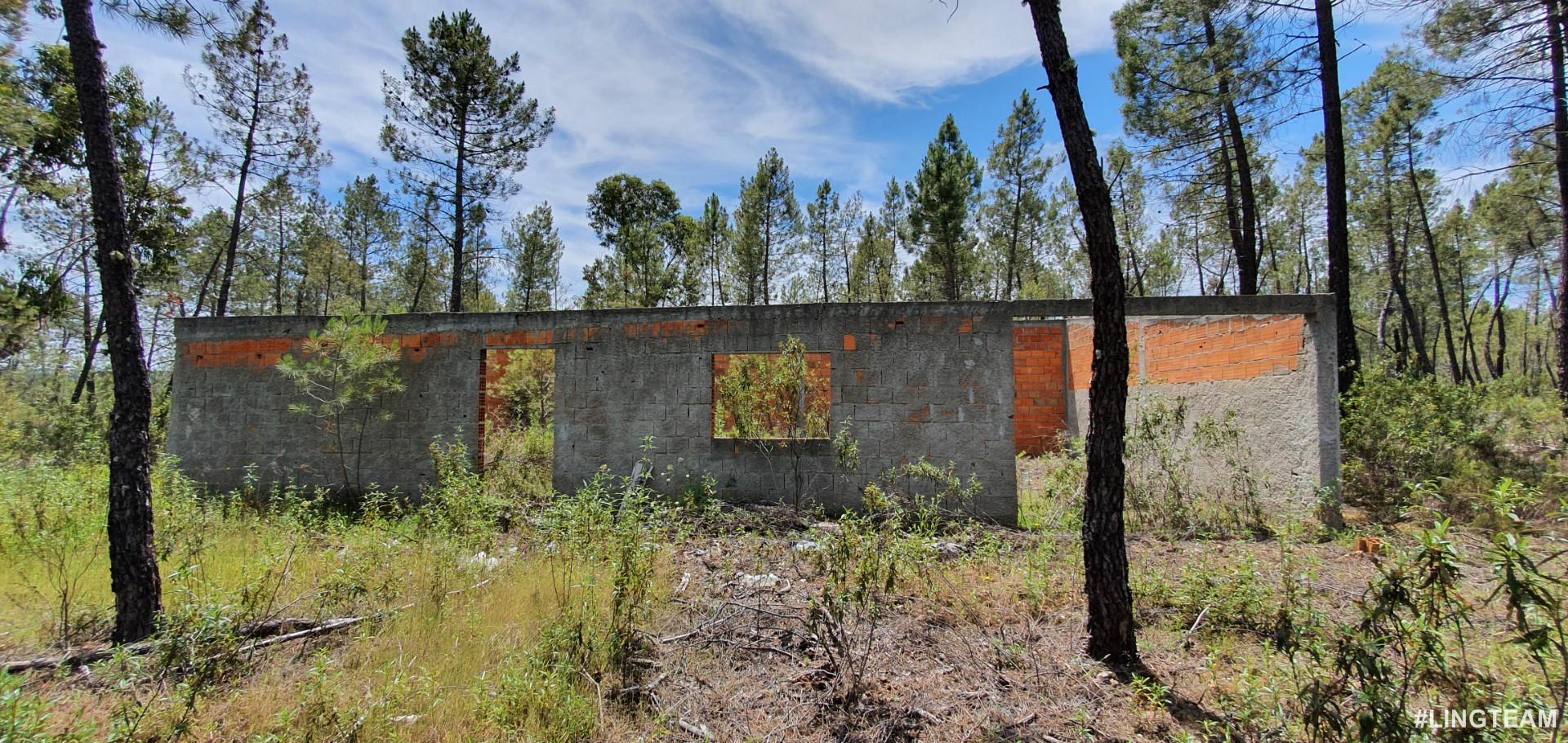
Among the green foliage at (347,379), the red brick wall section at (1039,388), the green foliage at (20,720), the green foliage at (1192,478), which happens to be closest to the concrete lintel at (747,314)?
the green foliage at (347,379)

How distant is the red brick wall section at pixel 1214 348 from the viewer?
607 cm

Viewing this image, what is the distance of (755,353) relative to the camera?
6.84 metres

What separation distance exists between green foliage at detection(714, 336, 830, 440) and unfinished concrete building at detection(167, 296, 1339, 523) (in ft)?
0.53

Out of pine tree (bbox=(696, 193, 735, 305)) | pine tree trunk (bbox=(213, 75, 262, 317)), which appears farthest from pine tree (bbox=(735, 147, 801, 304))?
pine tree trunk (bbox=(213, 75, 262, 317))

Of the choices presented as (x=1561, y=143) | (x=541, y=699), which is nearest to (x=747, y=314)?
(x=541, y=699)

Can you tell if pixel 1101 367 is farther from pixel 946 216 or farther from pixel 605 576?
pixel 946 216

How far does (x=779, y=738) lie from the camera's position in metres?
2.66

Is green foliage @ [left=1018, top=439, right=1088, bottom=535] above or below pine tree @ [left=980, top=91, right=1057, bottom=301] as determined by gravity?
below

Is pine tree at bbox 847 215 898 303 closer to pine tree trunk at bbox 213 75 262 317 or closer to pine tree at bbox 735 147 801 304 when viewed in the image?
pine tree at bbox 735 147 801 304

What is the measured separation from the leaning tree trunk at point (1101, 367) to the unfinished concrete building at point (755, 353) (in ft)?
10.3

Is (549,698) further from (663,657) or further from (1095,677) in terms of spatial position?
(1095,677)

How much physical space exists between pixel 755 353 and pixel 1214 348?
524 cm

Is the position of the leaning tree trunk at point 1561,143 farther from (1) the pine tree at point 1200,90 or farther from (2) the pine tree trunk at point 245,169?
(2) the pine tree trunk at point 245,169

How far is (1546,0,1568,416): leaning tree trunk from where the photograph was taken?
7586 millimetres
